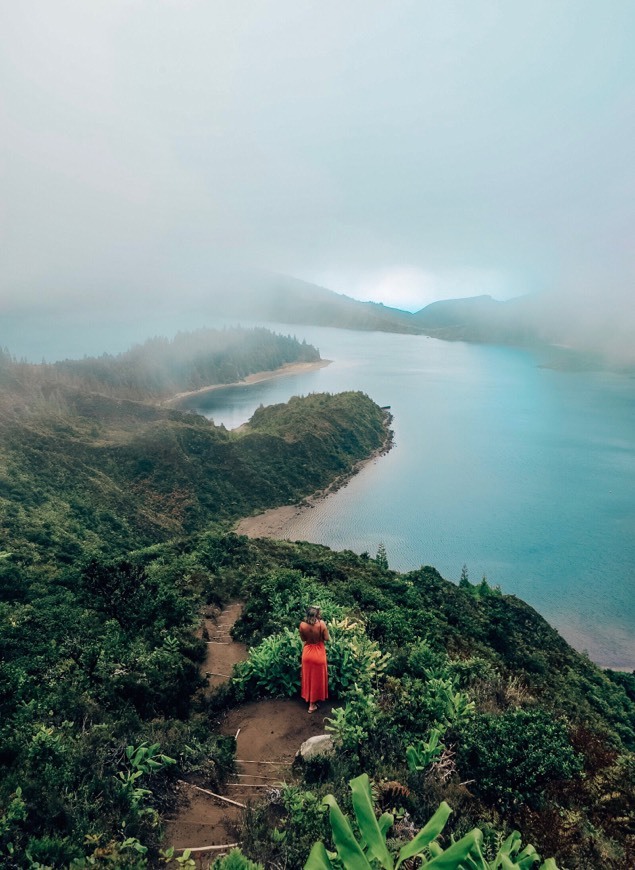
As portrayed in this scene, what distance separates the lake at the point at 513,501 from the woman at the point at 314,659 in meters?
19.9

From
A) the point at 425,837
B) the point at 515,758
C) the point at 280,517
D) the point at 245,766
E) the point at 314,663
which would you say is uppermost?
the point at 425,837

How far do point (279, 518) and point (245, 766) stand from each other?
2996cm

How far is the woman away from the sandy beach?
2337cm

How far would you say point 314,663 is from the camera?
649 centimetres

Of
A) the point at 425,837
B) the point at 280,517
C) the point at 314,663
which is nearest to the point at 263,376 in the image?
the point at 280,517

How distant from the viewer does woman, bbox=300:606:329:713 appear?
6.41m

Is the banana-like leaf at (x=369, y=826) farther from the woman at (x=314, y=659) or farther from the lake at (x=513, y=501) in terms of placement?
the lake at (x=513, y=501)

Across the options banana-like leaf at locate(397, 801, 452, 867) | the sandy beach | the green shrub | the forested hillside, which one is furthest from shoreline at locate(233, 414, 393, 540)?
the forested hillside

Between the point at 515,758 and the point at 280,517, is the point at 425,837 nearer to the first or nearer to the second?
the point at 515,758

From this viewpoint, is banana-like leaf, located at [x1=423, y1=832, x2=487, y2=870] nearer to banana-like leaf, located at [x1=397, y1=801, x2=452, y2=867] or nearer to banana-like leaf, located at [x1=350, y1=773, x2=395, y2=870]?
banana-like leaf, located at [x1=397, y1=801, x2=452, y2=867]

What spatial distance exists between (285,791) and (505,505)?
120ft

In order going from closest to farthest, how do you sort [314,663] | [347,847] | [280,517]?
[347,847], [314,663], [280,517]

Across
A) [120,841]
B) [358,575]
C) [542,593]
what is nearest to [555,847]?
[120,841]

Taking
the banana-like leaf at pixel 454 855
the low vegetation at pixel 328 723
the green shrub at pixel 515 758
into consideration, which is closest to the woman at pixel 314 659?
the low vegetation at pixel 328 723
